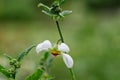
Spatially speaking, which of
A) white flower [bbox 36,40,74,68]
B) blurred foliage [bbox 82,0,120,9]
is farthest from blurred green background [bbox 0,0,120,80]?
white flower [bbox 36,40,74,68]

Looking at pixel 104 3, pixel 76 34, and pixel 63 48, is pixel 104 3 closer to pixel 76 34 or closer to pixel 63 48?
pixel 76 34

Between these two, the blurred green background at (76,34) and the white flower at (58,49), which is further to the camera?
the blurred green background at (76,34)

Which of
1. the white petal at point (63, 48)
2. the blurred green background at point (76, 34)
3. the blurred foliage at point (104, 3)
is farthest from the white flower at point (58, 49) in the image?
the blurred foliage at point (104, 3)

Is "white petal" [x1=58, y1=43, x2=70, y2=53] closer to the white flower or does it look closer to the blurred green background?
the white flower

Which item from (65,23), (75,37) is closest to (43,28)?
(65,23)

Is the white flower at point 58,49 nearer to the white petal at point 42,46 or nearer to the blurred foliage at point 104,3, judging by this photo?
the white petal at point 42,46

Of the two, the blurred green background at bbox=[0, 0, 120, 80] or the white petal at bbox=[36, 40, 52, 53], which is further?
the blurred green background at bbox=[0, 0, 120, 80]

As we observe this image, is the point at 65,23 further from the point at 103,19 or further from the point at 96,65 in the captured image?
the point at 96,65
